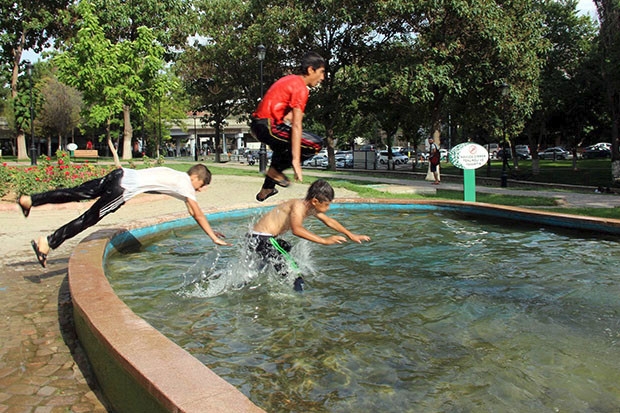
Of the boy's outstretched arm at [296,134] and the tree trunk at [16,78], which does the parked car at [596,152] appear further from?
the boy's outstretched arm at [296,134]

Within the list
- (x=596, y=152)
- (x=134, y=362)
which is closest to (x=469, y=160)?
(x=134, y=362)

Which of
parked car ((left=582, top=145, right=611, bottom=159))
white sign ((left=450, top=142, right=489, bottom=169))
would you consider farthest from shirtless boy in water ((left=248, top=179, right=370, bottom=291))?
parked car ((left=582, top=145, right=611, bottom=159))

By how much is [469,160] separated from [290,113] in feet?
26.2

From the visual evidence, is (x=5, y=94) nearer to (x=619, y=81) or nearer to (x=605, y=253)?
(x=619, y=81)

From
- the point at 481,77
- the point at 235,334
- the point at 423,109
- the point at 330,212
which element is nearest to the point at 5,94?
the point at 423,109

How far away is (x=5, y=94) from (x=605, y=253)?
78203mm

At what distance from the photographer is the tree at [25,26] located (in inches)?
1582

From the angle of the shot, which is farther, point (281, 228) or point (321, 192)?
point (281, 228)

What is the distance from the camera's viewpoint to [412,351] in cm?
420

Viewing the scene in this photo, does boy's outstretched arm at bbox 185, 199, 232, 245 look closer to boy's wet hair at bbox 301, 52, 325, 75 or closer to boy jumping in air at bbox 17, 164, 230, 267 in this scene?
boy jumping in air at bbox 17, 164, 230, 267

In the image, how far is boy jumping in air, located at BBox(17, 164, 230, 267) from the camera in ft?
18.3

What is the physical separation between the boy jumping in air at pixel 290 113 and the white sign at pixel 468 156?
24.2 feet

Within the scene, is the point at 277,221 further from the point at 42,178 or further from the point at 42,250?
the point at 42,178

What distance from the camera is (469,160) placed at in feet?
42.4
